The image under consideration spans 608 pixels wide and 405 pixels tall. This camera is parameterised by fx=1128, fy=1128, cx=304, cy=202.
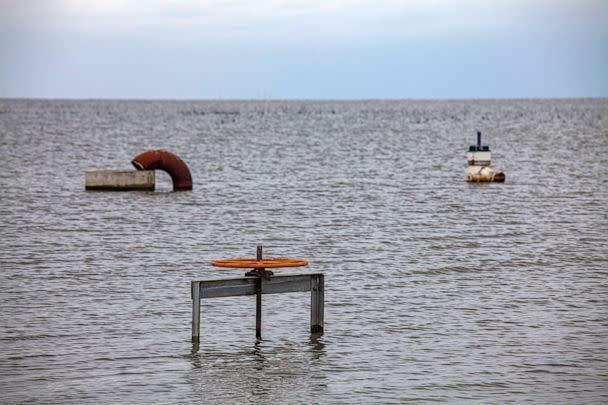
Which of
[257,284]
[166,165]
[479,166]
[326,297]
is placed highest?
[479,166]

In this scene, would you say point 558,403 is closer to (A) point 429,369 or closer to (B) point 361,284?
(A) point 429,369

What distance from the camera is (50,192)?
43.5 m

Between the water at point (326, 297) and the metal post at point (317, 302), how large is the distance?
0.29m

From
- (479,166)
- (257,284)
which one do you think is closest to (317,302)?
(257,284)

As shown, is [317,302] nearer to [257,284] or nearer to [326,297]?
[257,284]

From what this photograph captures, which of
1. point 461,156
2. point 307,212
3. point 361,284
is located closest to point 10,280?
point 361,284

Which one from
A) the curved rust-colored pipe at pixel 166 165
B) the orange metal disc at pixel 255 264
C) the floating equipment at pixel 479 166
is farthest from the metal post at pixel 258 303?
the floating equipment at pixel 479 166

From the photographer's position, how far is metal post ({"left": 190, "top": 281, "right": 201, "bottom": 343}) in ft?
50.2

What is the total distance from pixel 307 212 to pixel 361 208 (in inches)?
96.1

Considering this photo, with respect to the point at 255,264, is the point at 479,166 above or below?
above

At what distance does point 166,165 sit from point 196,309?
2654 cm

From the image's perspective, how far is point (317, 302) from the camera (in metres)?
16.7

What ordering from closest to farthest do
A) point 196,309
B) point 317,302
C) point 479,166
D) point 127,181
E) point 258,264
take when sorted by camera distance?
point 258,264 → point 196,309 → point 317,302 → point 127,181 → point 479,166

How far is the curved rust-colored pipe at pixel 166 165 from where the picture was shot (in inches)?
1619
